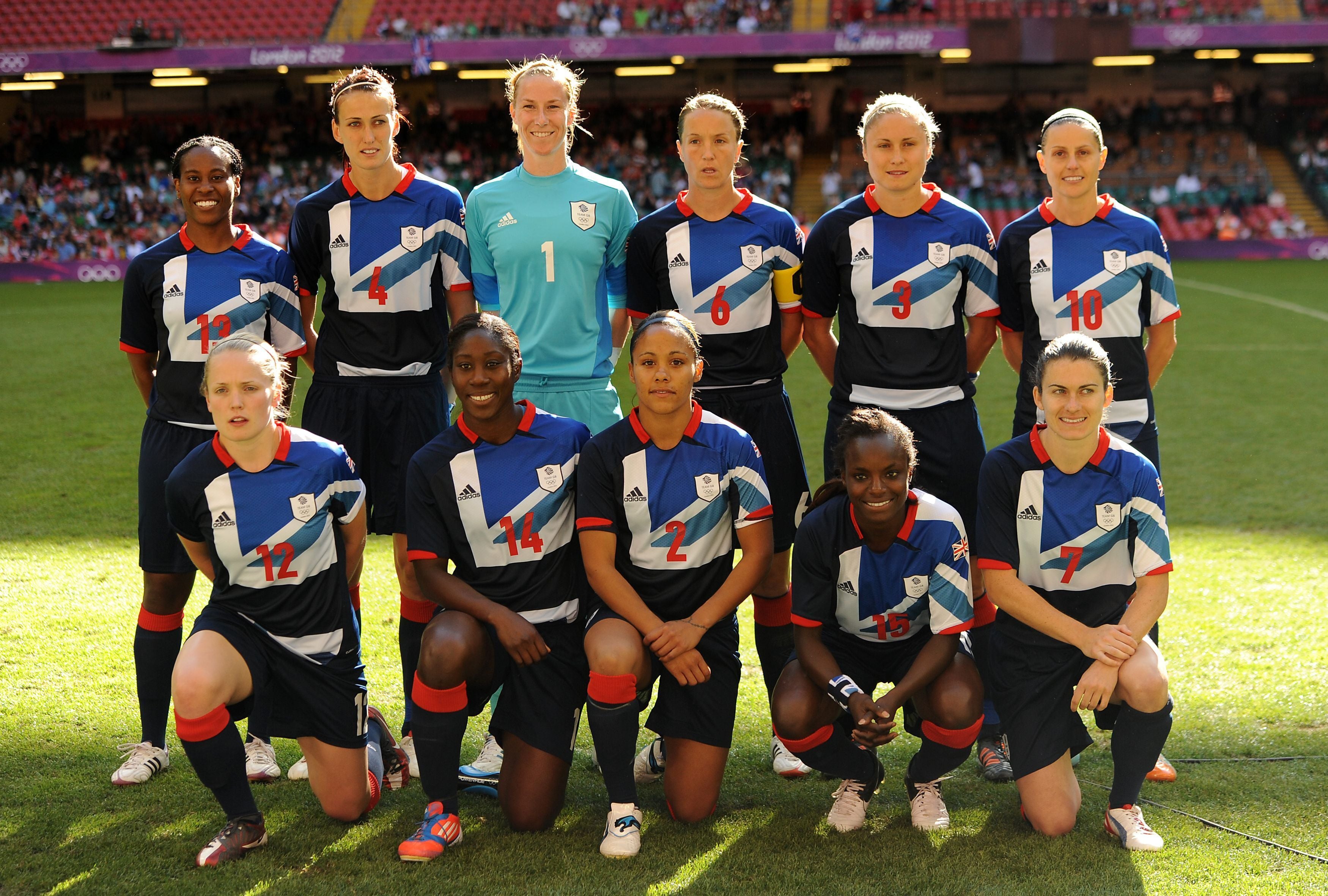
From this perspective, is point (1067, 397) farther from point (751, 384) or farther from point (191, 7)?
point (191, 7)

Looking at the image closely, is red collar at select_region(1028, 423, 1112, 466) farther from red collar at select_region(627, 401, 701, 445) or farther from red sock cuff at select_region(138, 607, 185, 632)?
red sock cuff at select_region(138, 607, 185, 632)

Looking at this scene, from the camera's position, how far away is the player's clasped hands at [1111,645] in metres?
3.06

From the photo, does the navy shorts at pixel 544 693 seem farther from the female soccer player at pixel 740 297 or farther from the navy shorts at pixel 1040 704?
the navy shorts at pixel 1040 704

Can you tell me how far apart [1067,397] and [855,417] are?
56 centimetres

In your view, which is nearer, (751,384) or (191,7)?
(751,384)

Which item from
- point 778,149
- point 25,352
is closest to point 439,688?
point 25,352

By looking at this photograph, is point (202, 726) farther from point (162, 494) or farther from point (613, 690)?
point (613, 690)

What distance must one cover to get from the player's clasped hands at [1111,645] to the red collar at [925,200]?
1.38 meters

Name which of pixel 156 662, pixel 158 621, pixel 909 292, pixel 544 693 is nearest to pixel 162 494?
pixel 158 621

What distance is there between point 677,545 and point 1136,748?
1313 mm

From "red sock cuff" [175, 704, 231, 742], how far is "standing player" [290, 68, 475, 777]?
70 centimetres

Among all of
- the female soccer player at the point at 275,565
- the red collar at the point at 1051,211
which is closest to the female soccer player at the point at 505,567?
the female soccer player at the point at 275,565

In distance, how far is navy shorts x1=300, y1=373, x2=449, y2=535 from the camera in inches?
146

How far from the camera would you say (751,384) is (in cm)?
372
